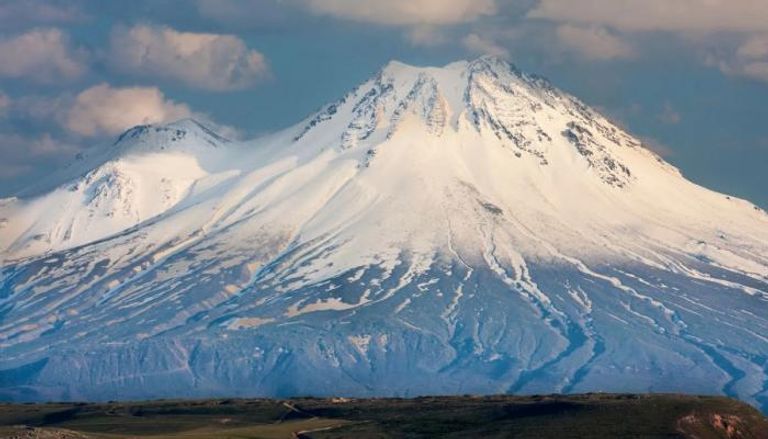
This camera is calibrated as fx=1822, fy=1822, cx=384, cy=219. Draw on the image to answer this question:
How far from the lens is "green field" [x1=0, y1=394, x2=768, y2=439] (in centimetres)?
14875

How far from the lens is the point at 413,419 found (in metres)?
164

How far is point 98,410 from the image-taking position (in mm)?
186750

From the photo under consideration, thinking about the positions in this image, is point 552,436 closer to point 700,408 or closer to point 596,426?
point 596,426

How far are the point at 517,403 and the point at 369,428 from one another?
613 inches

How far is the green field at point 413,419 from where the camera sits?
14875 centimetres

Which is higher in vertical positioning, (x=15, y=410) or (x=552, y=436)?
(x=15, y=410)

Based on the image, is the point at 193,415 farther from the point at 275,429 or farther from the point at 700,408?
the point at 700,408

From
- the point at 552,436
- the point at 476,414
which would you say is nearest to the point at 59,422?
the point at 476,414

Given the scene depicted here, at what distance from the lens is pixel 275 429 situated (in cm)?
15962

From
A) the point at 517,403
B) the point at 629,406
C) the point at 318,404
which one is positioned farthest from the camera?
the point at 318,404

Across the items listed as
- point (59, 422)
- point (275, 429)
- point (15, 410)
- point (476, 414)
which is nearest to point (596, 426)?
point (476, 414)

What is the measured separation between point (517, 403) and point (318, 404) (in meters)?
Result: 25.1

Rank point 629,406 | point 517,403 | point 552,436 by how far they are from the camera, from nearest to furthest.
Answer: point 552,436 → point 629,406 → point 517,403

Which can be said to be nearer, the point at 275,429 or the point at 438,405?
the point at 275,429
